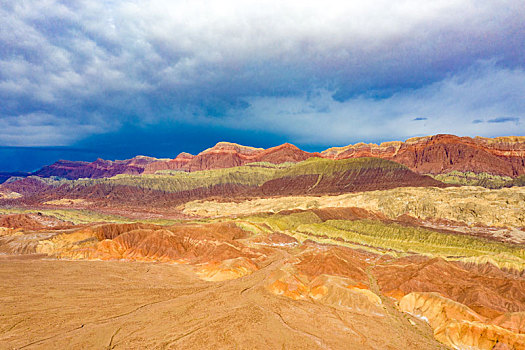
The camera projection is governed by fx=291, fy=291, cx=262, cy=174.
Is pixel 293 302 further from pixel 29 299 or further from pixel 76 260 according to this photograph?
pixel 76 260

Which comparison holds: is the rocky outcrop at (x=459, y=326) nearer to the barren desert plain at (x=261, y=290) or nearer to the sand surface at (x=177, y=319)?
the barren desert plain at (x=261, y=290)

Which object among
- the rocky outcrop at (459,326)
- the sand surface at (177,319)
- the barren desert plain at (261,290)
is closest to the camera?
the rocky outcrop at (459,326)

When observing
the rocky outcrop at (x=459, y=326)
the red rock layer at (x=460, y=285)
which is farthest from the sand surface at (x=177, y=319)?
the red rock layer at (x=460, y=285)

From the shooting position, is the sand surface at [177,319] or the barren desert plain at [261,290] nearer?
the sand surface at [177,319]

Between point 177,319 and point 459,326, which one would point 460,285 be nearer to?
point 459,326

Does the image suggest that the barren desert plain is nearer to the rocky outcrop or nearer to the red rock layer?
the rocky outcrop

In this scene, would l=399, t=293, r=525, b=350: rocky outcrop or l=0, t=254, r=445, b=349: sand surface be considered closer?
l=399, t=293, r=525, b=350: rocky outcrop

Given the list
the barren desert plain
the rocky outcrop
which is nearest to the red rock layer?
the barren desert plain

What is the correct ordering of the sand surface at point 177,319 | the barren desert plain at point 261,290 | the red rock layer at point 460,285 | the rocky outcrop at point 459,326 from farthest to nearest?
the red rock layer at point 460,285 < the barren desert plain at point 261,290 < the sand surface at point 177,319 < the rocky outcrop at point 459,326

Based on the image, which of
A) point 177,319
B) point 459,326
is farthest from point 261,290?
point 459,326

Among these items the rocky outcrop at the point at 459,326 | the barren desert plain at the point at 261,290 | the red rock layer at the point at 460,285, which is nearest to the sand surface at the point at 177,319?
the barren desert plain at the point at 261,290

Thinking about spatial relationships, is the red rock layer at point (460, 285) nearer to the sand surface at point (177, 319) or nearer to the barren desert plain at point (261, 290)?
the barren desert plain at point (261, 290)
